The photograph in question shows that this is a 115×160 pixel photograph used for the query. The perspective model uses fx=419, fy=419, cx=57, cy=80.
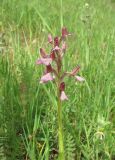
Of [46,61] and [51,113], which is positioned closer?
[46,61]

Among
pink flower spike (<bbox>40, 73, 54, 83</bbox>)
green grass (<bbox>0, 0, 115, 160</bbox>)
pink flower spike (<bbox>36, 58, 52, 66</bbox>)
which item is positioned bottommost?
green grass (<bbox>0, 0, 115, 160</bbox>)

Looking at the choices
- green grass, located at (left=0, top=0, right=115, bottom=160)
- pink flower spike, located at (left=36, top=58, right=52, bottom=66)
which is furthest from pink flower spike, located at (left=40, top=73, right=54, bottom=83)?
green grass, located at (left=0, top=0, right=115, bottom=160)

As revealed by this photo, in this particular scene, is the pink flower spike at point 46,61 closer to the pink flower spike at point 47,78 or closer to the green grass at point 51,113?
the pink flower spike at point 47,78

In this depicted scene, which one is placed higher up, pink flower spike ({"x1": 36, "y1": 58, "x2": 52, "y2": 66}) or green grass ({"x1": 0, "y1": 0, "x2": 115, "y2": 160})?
pink flower spike ({"x1": 36, "y1": 58, "x2": 52, "y2": 66})

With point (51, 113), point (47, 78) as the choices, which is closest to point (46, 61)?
point (47, 78)

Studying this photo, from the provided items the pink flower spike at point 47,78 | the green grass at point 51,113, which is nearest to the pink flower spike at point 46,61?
the pink flower spike at point 47,78

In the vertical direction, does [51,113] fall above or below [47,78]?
below

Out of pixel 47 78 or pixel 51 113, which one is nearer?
pixel 47 78

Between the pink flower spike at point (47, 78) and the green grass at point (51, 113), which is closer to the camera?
the pink flower spike at point (47, 78)

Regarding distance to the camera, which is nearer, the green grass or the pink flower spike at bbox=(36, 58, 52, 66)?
the pink flower spike at bbox=(36, 58, 52, 66)

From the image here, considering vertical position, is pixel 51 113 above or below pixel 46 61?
below

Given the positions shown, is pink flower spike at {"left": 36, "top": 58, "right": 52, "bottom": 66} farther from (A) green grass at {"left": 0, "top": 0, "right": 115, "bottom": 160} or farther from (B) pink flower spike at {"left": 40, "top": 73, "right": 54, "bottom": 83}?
(A) green grass at {"left": 0, "top": 0, "right": 115, "bottom": 160}

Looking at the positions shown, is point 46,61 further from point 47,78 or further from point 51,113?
point 51,113
